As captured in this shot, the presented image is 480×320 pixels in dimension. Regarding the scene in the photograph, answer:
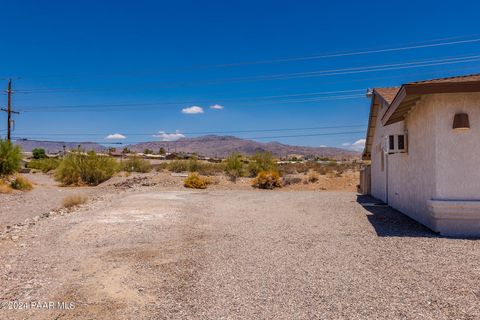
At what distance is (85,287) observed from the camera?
5191 millimetres

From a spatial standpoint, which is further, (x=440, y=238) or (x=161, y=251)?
(x=440, y=238)

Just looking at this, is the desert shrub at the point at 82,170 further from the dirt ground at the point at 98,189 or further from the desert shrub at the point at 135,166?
the desert shrub at the point at 135,166

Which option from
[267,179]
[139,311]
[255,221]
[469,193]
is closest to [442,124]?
[469,193]

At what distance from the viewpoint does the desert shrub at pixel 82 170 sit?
29.5 m

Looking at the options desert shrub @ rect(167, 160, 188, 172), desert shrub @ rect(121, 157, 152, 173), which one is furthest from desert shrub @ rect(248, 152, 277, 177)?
desert shrub @ rect(121, 157, 152, 173)

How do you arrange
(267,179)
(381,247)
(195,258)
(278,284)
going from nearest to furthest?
1. (278,284)
2. (195,258)
3. (381,247)
4. (267,179)

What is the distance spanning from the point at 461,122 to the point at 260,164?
26109mm

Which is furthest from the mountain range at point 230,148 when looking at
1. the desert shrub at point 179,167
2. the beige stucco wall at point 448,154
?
the beige stucco wall at point 448,154

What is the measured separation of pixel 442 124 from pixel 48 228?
9.72 metres

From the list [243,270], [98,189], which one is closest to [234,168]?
[98,189]

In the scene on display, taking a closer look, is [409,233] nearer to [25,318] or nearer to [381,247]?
[381,247]

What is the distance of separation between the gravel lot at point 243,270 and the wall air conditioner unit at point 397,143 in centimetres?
230

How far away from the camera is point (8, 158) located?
Answer: 2570 cm

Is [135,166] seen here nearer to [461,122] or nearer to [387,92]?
[387,92]
